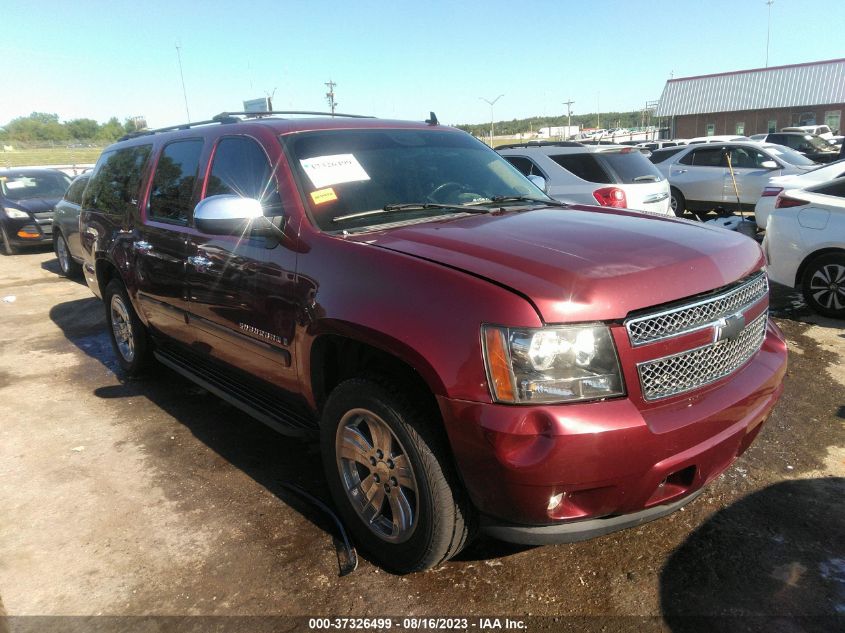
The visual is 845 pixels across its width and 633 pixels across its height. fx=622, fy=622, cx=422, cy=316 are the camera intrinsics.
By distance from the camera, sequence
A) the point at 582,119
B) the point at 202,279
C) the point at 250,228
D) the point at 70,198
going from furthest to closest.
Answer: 1. the point at 582,119
2. the point at 70,198
3. the point at 202,279
4. the point at 250,228

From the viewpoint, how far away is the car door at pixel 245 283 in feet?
9.89

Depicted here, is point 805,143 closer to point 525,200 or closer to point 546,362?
point 525,200

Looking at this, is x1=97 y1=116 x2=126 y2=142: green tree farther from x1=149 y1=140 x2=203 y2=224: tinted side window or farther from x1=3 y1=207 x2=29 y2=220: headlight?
x1=149 y1=140 x2=203 y2=224: tinted side window

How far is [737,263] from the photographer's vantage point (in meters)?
2.58

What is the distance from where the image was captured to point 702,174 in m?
13.1

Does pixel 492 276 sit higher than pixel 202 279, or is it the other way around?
pixel 492 276

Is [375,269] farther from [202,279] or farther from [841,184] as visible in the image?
[841,184]

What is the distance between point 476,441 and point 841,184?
5.85m

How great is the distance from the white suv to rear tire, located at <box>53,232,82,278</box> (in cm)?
734

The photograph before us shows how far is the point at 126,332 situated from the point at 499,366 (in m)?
4.19

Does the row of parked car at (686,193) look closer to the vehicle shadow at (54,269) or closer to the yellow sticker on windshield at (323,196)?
the vehicle shadow at (54,269)

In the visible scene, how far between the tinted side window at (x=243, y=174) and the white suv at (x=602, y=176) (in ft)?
16.8

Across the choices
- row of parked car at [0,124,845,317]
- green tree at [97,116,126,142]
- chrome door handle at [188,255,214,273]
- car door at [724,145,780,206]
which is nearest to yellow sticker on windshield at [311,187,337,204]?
chrome door handle at [188,255,214,273]

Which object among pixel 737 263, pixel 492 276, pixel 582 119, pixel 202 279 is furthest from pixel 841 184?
pixel 582 119
